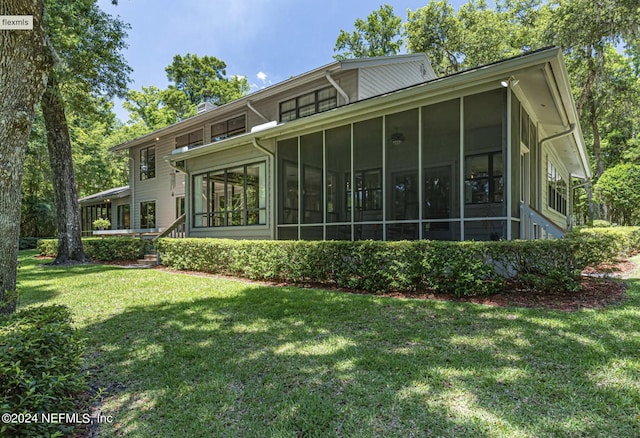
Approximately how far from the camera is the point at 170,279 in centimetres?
771

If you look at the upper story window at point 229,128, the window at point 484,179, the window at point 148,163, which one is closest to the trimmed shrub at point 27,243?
the window at point 148,163

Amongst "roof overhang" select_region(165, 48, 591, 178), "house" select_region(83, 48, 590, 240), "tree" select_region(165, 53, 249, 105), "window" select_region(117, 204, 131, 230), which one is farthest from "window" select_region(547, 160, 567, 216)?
"tree" select_region(165, 53, 249, 105)

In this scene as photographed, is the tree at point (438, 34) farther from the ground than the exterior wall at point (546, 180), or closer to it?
farther from the ground

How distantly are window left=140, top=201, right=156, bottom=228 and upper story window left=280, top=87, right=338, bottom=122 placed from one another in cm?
996

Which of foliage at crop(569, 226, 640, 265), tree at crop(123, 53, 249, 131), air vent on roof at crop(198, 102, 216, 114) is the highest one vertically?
tree at crop(123, 53, 249, 131)

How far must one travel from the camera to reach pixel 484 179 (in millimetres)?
6188

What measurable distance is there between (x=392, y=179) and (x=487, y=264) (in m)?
2.84

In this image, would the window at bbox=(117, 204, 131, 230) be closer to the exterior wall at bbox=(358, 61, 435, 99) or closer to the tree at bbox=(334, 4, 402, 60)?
the exterior wall at bbox=(358, 61, 435, 99)

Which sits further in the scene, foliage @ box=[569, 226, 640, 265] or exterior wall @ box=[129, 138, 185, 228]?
exterior wall @ box=[129, 138, 185, 228]

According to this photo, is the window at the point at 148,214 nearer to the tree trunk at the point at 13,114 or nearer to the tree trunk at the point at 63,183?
the tree trunk at the point at 63,183

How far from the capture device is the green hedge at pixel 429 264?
4.86m

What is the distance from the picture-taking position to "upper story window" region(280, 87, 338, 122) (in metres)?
11.2

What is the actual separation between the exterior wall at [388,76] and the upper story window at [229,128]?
564cm

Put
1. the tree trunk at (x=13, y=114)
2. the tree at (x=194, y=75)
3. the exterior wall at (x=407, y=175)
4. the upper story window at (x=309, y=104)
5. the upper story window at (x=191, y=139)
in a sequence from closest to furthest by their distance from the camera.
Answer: the tree trunk at (x=13, y=114)
the exterior wall at (x=407, y=175)
the upper story window at (x=309, y=104)
the upper story window at (x=191, y=139)
the tree at (x=194, y=75)
